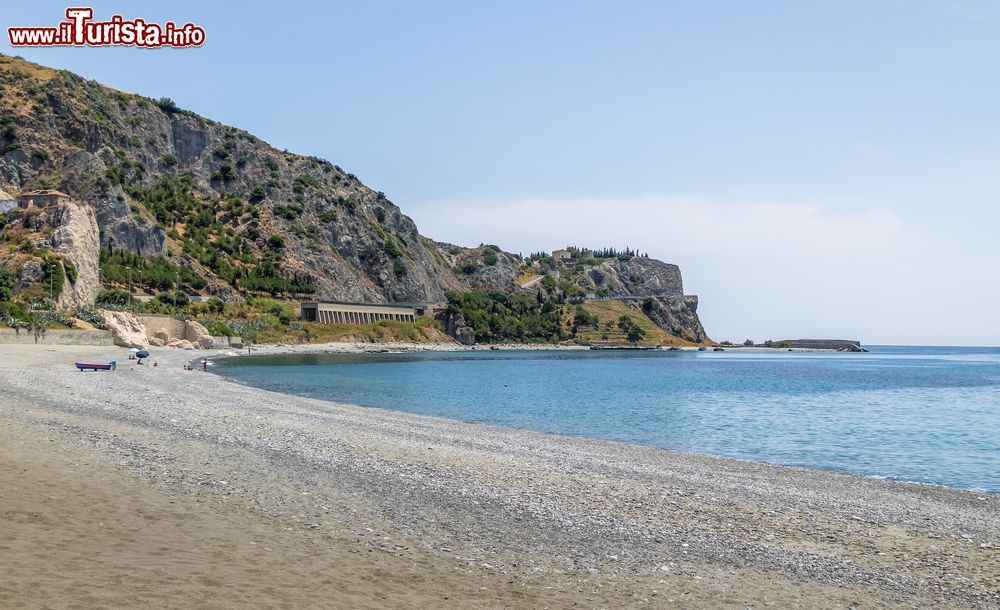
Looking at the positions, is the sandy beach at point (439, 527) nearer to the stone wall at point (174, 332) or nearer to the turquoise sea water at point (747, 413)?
the turquoise sea water at point (747, 413)

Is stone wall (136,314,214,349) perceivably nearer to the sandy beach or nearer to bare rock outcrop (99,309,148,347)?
bare rock outcrop (99,309,148,347)

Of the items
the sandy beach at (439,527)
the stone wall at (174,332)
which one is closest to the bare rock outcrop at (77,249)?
the stone wall at (174,332)

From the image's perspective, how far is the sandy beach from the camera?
10141 millimetres

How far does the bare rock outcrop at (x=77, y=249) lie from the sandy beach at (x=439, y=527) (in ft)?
258

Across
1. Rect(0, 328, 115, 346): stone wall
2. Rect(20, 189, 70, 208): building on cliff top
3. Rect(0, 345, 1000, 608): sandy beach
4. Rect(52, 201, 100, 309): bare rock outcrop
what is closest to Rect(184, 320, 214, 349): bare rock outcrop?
Rect(52, 201, 100, 309): bare rock outcrop

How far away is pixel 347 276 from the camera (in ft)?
634

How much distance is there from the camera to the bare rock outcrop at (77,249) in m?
94.6

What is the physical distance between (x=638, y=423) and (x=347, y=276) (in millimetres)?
160253

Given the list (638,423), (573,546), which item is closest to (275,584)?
(573,546)

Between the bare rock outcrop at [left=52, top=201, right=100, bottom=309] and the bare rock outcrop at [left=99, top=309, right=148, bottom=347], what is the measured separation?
176 inches

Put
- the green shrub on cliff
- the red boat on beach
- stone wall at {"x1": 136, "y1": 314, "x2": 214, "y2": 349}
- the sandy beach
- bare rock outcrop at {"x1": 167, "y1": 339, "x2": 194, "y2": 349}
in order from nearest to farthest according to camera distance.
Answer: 1. the sandy beach
2. the red boat on beach
3. the green shrub on cliff
4. stone wall at {"x1": 136, "y1": 314, "x2": 214, "y2": 349}
5. bare rock outcrop at {"x1": 167, "y1": 339, "x2": 194, "y2": 349}

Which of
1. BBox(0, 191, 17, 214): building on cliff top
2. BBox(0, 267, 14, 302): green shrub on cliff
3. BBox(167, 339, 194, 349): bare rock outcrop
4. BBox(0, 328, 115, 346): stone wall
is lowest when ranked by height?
BBox(167, 339, 194, 349): bare rock outcrop

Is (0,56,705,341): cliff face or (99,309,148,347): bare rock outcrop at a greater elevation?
(0,56,705,341): cliff face

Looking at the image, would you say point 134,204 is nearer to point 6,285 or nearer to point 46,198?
point 46,198
